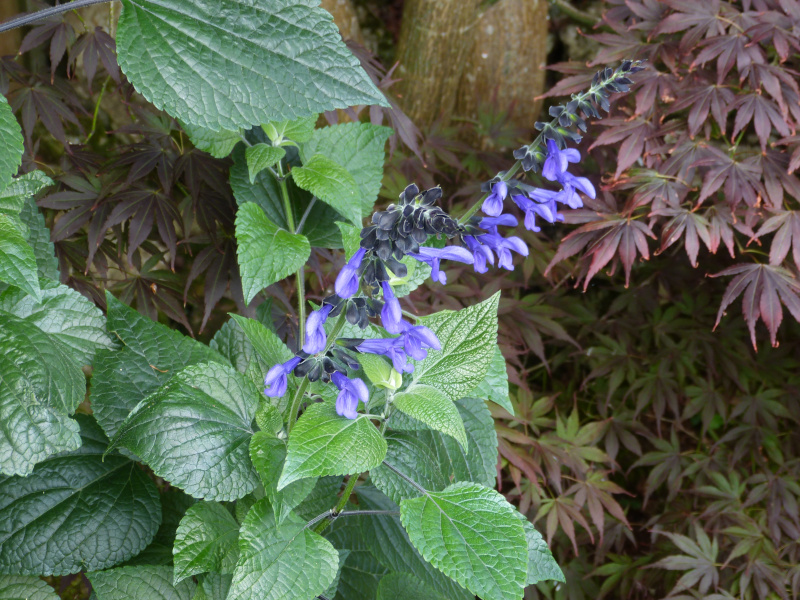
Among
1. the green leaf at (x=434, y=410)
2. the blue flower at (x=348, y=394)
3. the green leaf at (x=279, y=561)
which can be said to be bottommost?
the green leaf at (x=279, y=561)

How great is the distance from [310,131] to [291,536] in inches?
23.5

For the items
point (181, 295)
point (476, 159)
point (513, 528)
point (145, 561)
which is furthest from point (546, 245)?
point (145, 561)

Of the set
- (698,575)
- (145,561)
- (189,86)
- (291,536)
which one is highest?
(189,86)

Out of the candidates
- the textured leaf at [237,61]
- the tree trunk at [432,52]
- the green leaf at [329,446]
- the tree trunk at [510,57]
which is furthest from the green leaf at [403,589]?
the tree trunk at [510,57]

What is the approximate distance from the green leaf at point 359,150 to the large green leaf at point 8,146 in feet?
1.48

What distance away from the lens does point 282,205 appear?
3.54 feet

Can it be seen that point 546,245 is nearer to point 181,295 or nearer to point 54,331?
point 181,295

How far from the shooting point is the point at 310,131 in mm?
1023

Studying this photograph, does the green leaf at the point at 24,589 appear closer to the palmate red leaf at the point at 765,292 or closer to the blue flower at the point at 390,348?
the blue flower at the point at 390,348

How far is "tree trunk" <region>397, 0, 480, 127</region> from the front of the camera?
1.96m

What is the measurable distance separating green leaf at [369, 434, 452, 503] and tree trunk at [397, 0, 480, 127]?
131 cm

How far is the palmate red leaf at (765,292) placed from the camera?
50.2 inches

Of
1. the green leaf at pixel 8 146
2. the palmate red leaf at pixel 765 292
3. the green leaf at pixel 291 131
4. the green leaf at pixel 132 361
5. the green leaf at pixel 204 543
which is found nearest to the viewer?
the green leaf at pixel 8 146

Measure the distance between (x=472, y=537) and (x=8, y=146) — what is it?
0.64 metres
